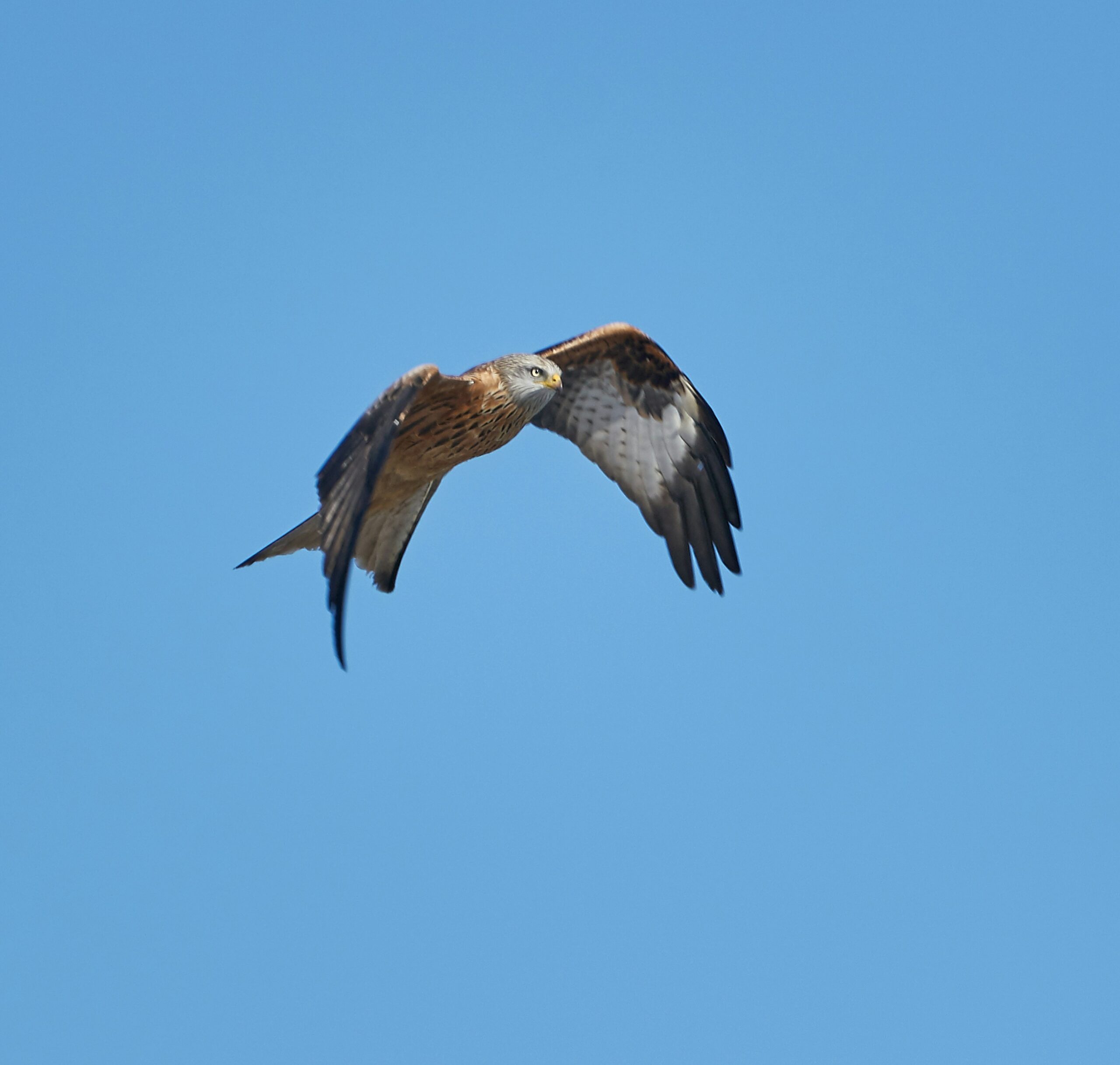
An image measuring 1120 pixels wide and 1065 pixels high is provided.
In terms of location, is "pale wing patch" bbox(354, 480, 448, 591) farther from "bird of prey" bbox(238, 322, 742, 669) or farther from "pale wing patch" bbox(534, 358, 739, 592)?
"pale wing patch" bbox(534, 358, 739, 592)

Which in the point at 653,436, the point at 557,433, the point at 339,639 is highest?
the point at 557,433

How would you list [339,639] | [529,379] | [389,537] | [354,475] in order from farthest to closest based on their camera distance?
[389,537] → [529,379] → [354,475] → [339,639]

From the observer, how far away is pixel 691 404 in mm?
11016

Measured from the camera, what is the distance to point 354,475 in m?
8.03

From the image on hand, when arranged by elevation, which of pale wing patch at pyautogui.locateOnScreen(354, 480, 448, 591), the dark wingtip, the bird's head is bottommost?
the dark wingtip

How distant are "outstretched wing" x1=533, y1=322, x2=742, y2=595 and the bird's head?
947mm

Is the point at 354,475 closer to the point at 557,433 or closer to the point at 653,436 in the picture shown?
the point at 557,433

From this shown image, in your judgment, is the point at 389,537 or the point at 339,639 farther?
the point at 389,537

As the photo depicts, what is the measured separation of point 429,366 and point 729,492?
3.13 m

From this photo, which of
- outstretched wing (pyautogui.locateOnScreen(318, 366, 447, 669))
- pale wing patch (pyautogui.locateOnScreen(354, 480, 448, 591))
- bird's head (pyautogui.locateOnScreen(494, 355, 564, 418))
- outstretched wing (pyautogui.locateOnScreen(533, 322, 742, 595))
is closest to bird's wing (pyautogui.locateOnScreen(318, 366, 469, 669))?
outstretched wing (pyautogui.locateOnScreen(318, 366, 447, 669))

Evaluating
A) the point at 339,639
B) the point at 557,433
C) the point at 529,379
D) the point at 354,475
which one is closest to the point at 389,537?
the point at 529,379

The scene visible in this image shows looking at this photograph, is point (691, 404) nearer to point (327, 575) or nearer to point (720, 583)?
point (720, 583)

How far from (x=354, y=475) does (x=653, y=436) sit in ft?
12.2

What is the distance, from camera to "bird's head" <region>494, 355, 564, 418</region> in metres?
9.48
